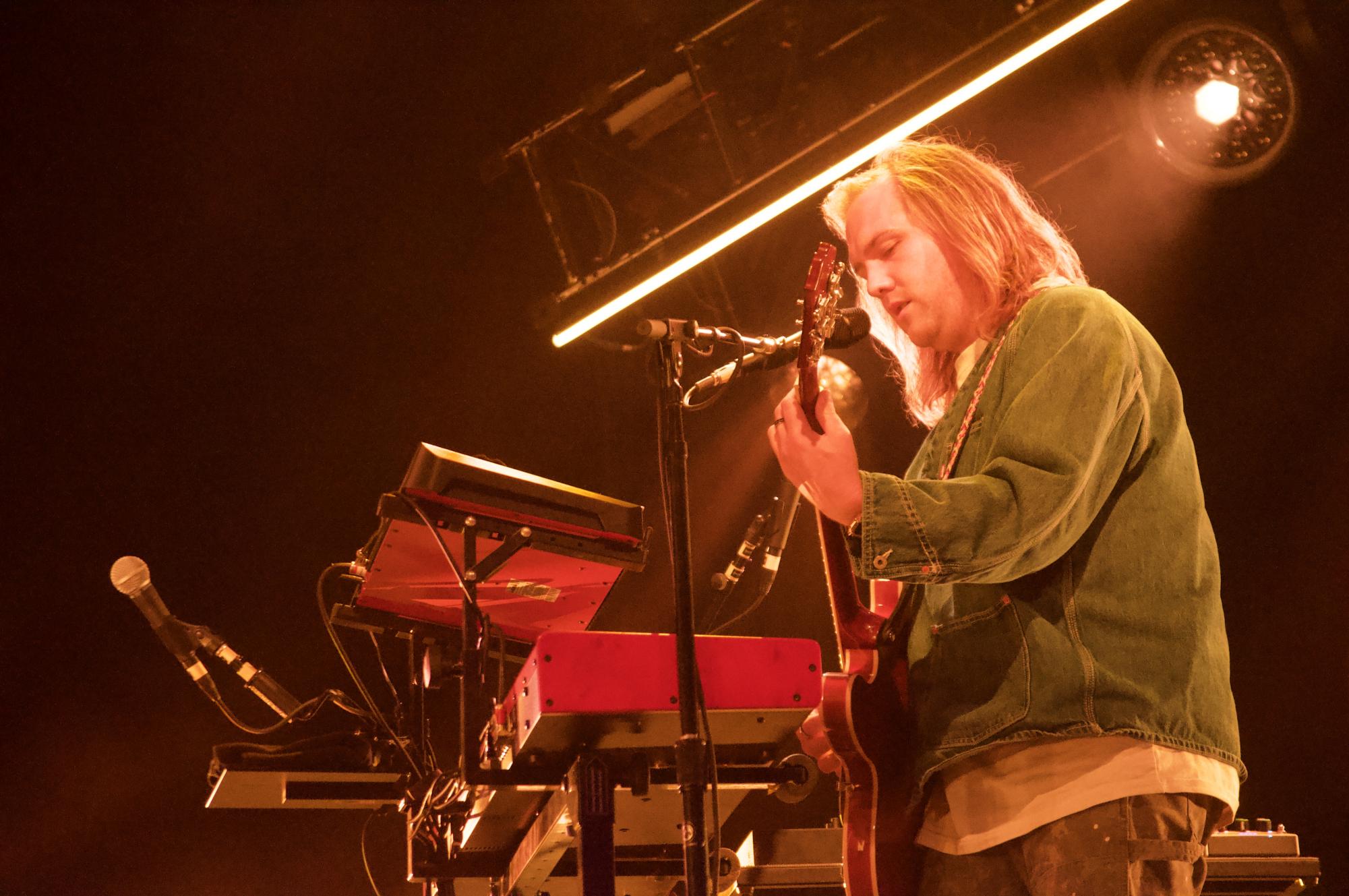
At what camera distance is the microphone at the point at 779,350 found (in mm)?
2055

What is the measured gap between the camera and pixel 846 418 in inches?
190

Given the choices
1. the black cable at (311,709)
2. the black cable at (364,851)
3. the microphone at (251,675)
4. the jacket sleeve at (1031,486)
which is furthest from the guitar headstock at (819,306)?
the black cable at (364,851)

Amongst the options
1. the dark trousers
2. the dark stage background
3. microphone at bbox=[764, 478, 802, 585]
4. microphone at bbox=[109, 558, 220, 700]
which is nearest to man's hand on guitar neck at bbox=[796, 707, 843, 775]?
the dark trousers

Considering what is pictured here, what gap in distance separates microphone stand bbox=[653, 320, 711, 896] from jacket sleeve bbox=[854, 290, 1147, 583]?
1.29ft

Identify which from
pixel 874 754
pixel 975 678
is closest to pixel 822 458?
pixel 975 678

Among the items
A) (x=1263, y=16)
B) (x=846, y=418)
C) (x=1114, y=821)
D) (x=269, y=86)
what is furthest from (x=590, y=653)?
(x=1263, y=16)

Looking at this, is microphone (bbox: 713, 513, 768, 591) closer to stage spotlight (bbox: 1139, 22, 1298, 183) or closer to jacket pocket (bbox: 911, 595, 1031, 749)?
jacket pocket (bbox: 911, 595, 1031, 749)

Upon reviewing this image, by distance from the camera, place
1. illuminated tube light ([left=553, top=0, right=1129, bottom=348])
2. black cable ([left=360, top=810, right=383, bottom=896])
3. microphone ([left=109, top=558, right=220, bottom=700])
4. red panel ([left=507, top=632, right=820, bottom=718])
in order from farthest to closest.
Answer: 1. illuminated tube light ([left=553, top=0, right=1129, bottom=348])
2. black cable ([left=360, top=810, right=383, bottom=896])
3. microphone ([left=109, top=558, right=220, bottom=700])
4. red panel ([left=507, top=632, right=820, bottom=718])

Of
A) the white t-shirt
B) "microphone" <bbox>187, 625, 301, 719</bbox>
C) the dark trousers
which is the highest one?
"microphone" <bbox>187, 625, 301, 719</bbox>

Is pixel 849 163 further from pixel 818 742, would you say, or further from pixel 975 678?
pixel 975 678

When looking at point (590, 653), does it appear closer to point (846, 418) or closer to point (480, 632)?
point (480, 632)

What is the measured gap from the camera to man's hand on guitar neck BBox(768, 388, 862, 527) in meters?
1.52

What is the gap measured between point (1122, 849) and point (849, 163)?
2.78 meters

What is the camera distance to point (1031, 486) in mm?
1425
